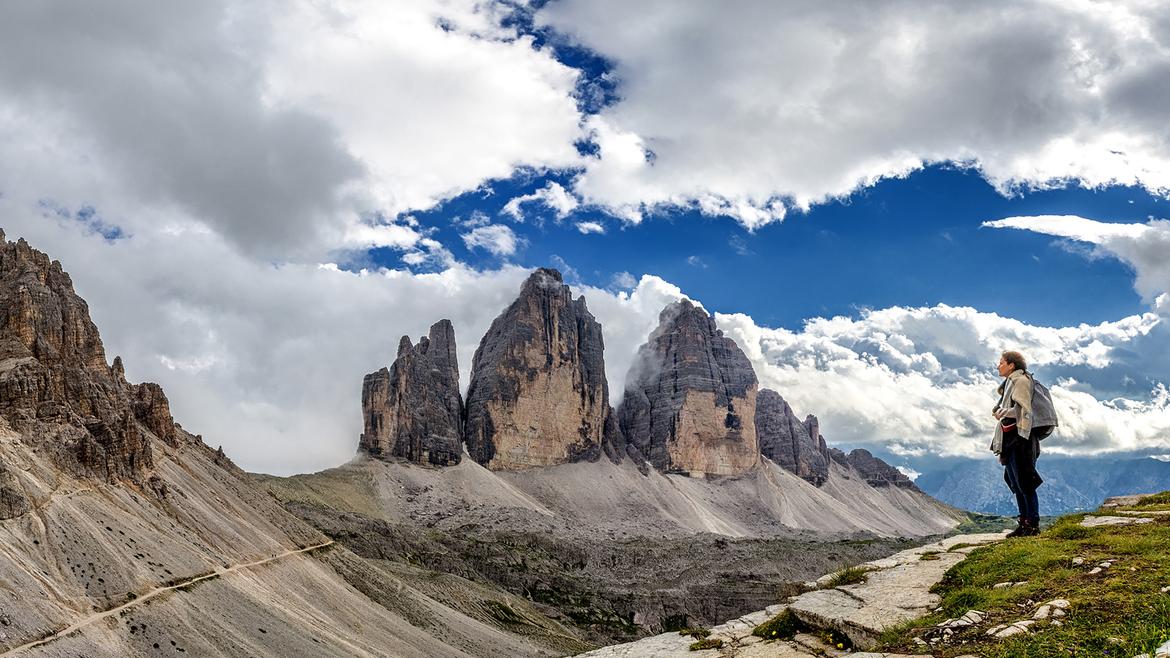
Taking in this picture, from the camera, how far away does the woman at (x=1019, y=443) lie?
14.1 meters

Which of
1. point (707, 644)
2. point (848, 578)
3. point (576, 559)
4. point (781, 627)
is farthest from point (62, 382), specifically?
point (576, 559)

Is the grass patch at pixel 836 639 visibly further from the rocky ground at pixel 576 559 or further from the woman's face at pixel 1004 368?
the rocky ground at pixel 576 559

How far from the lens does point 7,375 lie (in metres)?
70.7

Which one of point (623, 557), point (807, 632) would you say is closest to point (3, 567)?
point (807, 632)

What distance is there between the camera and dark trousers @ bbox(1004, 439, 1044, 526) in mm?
14156

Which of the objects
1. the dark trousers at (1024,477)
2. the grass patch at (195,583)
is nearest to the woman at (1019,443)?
the dark trousers at (1024,477)

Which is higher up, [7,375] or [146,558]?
[7,375]

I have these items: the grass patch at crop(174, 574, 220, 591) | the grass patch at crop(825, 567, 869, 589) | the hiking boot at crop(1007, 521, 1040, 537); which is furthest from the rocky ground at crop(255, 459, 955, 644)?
the hiking boot at crop(1007, 521, 1040, 537)

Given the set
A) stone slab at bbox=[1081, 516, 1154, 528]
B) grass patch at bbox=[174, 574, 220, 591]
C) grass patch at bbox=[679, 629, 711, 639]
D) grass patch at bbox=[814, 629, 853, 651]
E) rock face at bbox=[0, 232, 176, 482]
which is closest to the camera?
grass patch at bbox=[814, 629, 853, 651]

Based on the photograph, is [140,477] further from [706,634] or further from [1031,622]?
[1031,622]

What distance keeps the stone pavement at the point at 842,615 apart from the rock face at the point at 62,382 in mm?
62070

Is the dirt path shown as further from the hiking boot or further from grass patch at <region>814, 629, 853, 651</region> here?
the hiking boot

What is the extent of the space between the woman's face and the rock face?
214 feet

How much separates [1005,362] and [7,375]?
81770 millimetres
